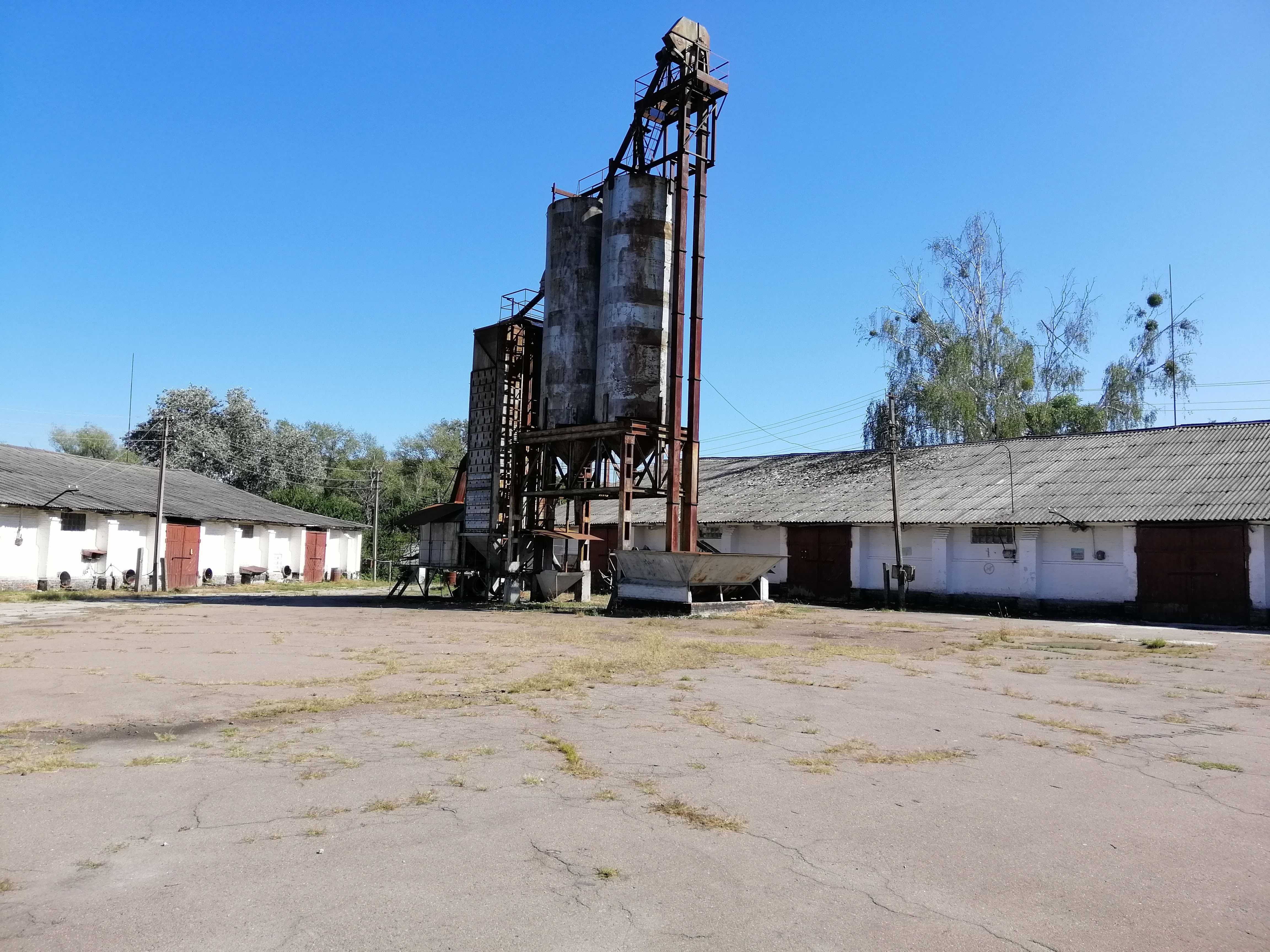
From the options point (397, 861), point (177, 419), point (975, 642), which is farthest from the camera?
point (177, 419)

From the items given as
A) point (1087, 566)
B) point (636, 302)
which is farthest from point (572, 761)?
point (1087, 566)

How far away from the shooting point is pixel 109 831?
520 cm

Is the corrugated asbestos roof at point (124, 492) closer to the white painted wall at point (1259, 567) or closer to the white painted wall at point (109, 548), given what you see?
the white painted wall at point (109, 548)

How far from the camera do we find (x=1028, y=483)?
30.7 m

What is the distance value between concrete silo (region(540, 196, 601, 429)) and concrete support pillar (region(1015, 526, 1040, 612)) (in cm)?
1414

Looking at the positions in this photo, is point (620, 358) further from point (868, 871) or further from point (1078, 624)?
point (868, 871)

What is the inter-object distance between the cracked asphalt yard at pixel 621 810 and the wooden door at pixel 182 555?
2585 cm

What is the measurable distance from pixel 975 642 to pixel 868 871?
1448 cm

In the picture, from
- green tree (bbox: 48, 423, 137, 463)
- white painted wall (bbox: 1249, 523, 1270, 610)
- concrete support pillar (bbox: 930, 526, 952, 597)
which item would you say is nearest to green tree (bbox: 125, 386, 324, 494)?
green tree (bbox: 48, 423, 137, 463)

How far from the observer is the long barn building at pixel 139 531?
30.9m

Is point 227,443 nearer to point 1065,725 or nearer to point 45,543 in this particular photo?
point 45,543

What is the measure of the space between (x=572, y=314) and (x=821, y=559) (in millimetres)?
13474

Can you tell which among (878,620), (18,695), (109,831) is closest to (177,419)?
(878,620)

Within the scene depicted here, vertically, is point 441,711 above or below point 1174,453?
below
